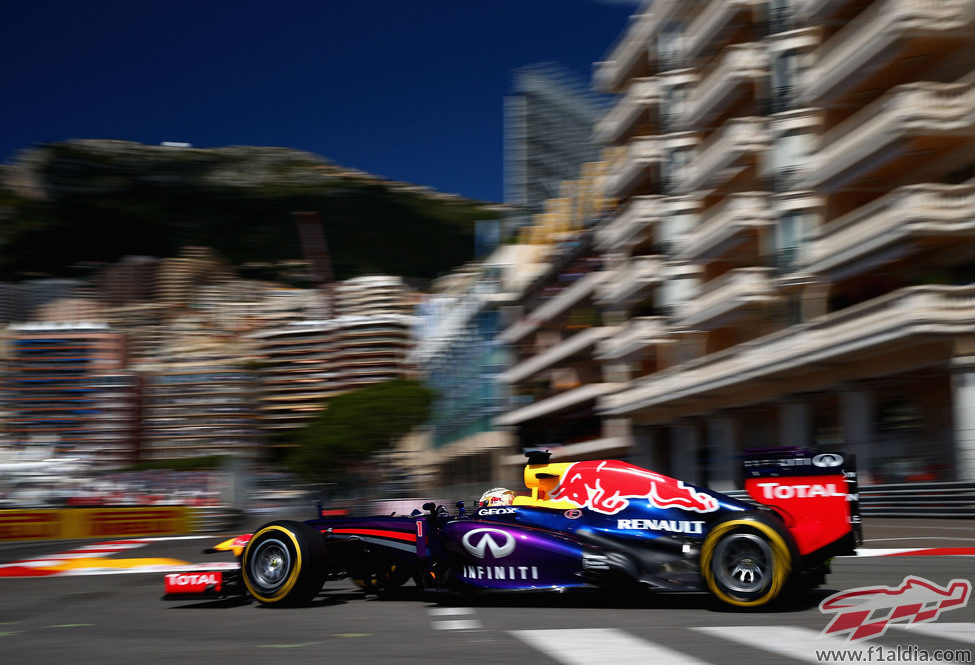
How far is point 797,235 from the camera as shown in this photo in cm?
2836

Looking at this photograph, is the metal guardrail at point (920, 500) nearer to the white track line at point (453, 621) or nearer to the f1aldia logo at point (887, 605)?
the f1aldia logo at point (887, 605)

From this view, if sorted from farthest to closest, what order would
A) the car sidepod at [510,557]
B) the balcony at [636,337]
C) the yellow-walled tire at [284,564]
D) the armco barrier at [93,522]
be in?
the balcony at [636,337]
the armco barrier at [93,522]
the yellow-walled tire at [284,564]
the car sidepod at [510,557]

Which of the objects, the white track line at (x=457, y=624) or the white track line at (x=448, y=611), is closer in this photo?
the white track line at (x=457, y=624)

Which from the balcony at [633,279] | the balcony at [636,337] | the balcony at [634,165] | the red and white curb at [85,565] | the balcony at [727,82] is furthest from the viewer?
the balcony at [634,165]

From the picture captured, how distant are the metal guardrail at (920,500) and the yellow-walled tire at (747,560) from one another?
10.1 m

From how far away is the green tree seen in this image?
8719 cm

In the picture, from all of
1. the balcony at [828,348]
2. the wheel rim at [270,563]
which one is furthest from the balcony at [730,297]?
the wheel rim at [270,563]

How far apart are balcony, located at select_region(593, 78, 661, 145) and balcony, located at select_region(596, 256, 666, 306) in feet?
18.1

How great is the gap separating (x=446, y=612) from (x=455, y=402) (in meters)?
73.8

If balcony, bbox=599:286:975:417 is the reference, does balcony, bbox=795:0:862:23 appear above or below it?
above

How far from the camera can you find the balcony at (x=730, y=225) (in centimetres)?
3046

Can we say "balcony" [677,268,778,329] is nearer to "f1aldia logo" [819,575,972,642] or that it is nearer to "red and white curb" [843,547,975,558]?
"red and white curb" [843,547,975,558]

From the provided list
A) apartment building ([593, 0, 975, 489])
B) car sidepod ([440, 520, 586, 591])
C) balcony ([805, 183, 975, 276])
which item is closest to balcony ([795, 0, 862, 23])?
apartment building ([593, 0, 975, 489])

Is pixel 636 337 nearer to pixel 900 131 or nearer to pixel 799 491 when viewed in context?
pixel 900 131
